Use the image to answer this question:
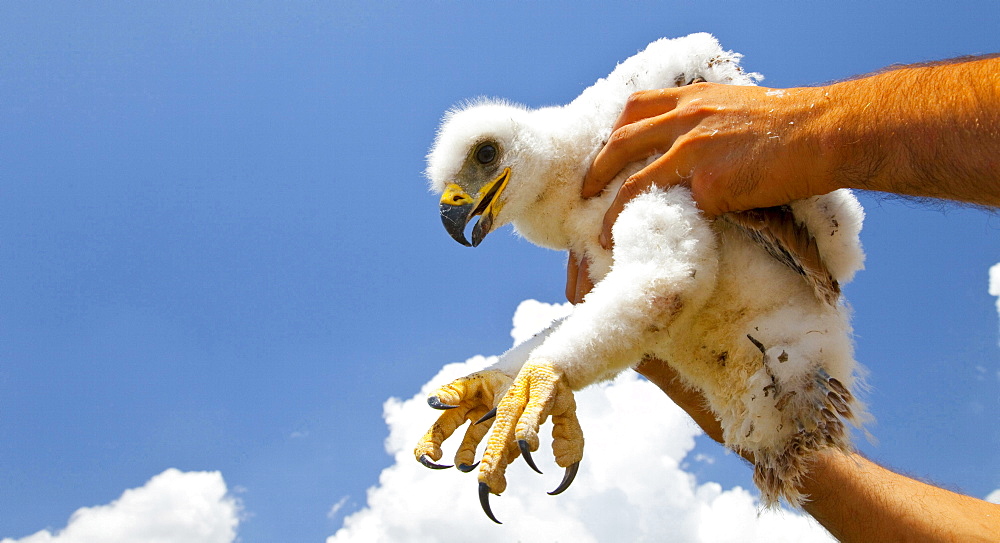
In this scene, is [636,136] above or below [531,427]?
above

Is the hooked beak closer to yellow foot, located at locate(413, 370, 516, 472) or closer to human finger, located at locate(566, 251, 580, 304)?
human finger, located at locate(566, 251, 580, 304)

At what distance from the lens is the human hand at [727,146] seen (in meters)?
2.44

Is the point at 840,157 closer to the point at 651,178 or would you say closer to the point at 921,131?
the point at 921,131

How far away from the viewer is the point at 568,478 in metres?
2.37

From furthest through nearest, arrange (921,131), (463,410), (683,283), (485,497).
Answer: (463,410) < (683,283) < (485,497) < (921,131)

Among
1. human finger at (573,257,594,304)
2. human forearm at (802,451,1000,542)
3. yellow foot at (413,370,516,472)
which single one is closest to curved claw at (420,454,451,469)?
yellow foot at (413,370,516,472)

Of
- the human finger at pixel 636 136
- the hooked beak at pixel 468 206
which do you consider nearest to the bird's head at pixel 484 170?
the hooked beak at pixel 468 206

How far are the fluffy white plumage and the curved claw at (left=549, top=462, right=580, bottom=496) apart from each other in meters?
0.26

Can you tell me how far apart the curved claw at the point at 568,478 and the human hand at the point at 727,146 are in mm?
1073

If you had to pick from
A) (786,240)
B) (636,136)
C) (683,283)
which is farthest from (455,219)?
(786,240)

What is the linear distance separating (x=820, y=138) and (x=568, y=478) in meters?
1.52

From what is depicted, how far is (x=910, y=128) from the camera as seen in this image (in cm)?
215

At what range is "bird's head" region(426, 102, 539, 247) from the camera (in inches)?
128

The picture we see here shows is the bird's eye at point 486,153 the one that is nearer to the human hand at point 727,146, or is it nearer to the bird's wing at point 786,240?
the human hand at point 727,146
